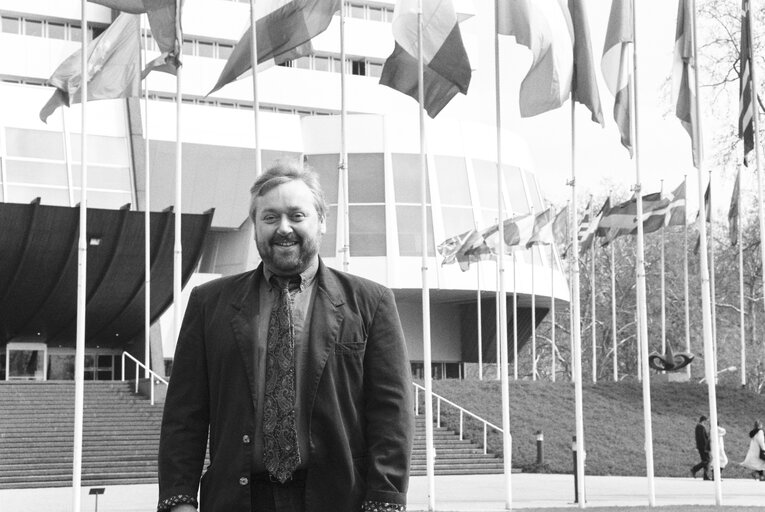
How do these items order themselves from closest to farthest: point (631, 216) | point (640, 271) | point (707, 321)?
point (707, 321), point (640, 271), point (631, 216)

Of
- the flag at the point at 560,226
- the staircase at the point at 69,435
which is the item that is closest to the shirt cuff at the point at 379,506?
the staircase at the point at 69,435

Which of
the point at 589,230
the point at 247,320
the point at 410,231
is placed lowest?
the point at 247,320

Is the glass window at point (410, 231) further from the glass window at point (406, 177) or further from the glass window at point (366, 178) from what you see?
the glass window at point (366, 178)

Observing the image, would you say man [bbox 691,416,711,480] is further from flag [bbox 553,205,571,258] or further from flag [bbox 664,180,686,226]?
flag [bbox 553,205,571,258]

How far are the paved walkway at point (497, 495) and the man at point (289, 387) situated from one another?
13873mm

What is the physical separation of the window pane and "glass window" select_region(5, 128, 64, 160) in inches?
15.3

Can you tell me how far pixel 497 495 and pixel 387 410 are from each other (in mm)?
17429

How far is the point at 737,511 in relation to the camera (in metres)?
17.0

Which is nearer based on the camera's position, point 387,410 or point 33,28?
point 387,410

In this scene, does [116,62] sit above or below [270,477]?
above

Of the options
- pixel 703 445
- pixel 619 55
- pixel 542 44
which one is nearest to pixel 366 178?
pixel 703 445

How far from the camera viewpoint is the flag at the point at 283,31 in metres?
16.9

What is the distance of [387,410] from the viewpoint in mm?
4172

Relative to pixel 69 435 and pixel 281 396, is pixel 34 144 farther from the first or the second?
pixel 281 396
